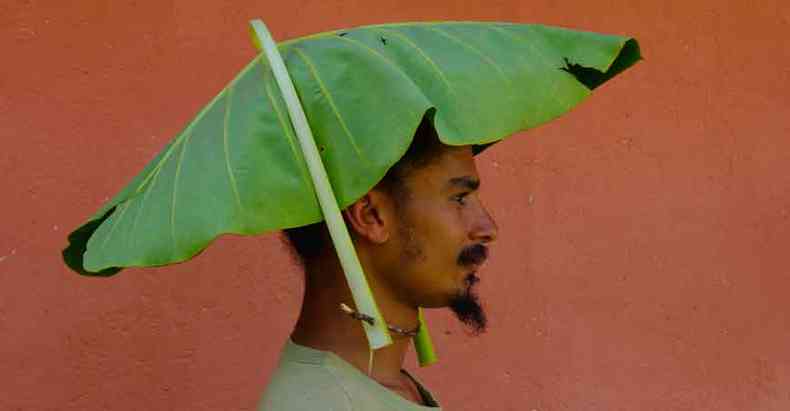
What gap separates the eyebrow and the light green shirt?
34cm

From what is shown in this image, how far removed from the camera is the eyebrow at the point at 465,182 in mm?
2115

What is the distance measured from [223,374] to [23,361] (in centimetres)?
48

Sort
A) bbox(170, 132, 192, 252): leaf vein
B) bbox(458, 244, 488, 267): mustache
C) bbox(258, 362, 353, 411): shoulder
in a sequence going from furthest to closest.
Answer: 1. bbox(458, 244, 488, 267): mustache
2. bbox(258, 362, 353, 411): shoulder
3. bbox(170, 132, 192, 252): leaf vein

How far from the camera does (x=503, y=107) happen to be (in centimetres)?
186

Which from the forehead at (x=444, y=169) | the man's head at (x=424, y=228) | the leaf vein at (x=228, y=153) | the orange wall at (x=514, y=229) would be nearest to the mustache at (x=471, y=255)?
the man's head at (x=424, y=228)

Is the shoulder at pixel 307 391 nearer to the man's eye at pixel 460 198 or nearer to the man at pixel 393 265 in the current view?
the man at pixel 393 265

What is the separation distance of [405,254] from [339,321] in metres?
0.16

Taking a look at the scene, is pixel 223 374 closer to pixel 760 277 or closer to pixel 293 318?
pixel 293 318

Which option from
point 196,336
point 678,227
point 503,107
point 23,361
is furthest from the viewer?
point 678,227

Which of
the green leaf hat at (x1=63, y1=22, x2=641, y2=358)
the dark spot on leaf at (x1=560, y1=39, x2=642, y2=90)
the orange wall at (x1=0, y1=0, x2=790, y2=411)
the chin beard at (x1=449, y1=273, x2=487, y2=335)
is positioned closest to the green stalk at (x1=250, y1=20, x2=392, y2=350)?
the green leaf hat at (x1=63, y1=22, x2=641, y2=358)

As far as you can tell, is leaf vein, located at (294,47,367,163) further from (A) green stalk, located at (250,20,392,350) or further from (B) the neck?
(B) the neck

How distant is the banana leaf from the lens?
5.98ft

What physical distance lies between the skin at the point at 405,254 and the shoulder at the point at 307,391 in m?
0.06

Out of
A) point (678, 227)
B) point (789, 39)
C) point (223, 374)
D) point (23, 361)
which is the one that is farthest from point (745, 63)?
point (23, 361)
